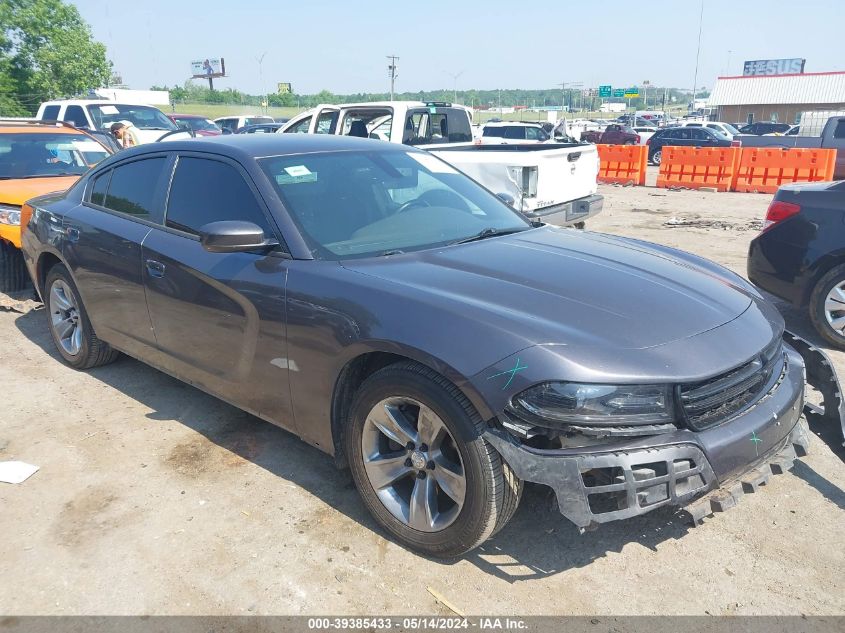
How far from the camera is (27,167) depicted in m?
7.46

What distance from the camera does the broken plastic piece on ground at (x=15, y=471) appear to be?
3586mm

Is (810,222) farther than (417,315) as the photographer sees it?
Yes

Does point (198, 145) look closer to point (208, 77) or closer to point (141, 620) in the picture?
point (141, 620)

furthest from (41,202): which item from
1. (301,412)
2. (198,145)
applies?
(301,412)

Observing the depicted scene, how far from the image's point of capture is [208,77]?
10181 cm

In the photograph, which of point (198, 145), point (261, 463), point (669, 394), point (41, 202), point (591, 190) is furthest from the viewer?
point (591, 190)

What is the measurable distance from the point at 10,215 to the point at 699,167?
15.6m

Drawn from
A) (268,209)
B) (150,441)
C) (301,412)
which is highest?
(268,209)

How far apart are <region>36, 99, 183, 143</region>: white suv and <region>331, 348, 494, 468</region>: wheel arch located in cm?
1180

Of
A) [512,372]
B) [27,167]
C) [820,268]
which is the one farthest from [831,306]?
[27,167]

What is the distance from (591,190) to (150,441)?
6.64 meters

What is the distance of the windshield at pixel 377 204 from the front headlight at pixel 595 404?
123 centimetres

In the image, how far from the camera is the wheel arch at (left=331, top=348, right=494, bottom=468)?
2.50 meters

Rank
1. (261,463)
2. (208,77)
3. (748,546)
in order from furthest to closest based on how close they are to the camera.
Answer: (208,77), (261,463), (748,546)
